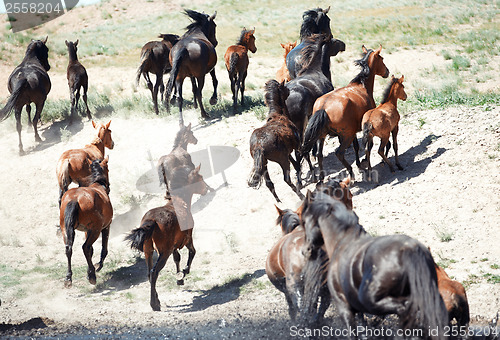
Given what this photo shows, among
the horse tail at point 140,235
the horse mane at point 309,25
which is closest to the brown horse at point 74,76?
the horse mane at point 309,25

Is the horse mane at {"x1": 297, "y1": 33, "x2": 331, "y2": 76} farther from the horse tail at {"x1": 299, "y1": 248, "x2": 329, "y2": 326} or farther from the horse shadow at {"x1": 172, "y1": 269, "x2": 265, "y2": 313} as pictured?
the horse tail at {"x1": 299, "y1": 248, "x2": 329, "y2": 326}

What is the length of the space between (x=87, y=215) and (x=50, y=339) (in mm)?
2768

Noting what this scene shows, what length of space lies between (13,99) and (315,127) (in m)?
8.66

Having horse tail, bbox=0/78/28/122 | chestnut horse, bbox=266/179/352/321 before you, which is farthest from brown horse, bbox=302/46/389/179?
horse tail, bbox=0/78/28/122

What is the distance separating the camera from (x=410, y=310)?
4.16 metres

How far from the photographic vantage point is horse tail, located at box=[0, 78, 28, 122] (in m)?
14.0

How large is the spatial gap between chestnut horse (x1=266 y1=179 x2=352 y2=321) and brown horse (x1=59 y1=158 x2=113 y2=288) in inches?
131

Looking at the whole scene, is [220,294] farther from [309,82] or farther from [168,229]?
[309,82]

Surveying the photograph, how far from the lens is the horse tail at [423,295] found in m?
4.07

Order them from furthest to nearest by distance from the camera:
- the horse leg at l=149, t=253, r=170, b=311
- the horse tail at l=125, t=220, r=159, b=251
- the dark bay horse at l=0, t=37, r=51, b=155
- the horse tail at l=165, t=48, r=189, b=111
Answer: the dark bay horse at l=0, t=37, r=51, b=155 < the horse tail at l=165, t=48, r=189, b=111 < the horse leg at l=149, t=253, r=170, b=311 < the horse tail at l=125, t=220, r=159, b=251

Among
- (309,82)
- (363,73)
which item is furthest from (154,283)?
(363,73)

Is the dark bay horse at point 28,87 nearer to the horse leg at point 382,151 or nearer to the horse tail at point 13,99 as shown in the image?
the horse tail at point 13,99

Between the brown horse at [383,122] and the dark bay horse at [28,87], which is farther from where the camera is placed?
the dark bay horse at [28,87]

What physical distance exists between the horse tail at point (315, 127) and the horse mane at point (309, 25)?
410 cm
